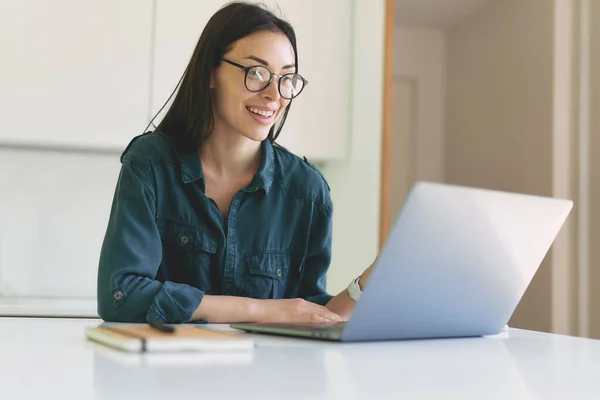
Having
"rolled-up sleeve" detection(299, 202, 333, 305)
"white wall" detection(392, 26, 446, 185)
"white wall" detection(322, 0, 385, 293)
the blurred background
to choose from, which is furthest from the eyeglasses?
"white wall" detection(392, 26, 446, 185)

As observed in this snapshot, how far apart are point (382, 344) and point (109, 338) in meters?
0.32

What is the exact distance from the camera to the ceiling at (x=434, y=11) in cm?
456

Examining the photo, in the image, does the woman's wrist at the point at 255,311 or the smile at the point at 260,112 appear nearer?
the woman's wrist at the point at 255,311

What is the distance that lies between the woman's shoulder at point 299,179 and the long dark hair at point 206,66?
170mm

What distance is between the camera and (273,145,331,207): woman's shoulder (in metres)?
1.59

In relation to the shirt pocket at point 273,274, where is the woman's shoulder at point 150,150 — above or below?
above

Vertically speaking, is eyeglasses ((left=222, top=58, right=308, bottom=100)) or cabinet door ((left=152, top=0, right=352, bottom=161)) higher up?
cabinet door ((left=152, top=0, right=352, bottom=161))

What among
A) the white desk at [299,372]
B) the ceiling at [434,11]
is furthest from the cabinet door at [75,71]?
the ceiling at [434,11]

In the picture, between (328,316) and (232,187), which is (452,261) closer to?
(328,316)

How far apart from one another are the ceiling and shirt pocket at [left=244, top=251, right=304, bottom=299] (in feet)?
10.7

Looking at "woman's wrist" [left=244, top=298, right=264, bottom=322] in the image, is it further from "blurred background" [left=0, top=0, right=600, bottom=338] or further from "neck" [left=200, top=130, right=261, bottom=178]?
"blurred background" [left=0, top=0, right=600, bottom=338]

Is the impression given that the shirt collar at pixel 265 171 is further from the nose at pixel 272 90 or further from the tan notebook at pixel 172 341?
the tan notebook at pixel 172 341

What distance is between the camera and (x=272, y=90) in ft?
5.03

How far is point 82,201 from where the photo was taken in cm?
299
